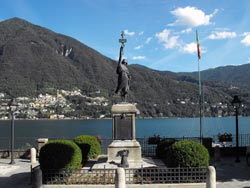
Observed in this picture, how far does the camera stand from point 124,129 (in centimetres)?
1795

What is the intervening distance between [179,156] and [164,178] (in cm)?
103

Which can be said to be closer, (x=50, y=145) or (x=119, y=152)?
(x=50, y=145)

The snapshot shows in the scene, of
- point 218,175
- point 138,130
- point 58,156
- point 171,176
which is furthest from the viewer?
point 138,130

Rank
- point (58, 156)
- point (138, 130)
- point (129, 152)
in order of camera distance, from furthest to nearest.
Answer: point (138, 130)
point (129, 152)
point (58, 156)

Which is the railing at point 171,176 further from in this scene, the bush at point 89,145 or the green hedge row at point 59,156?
the bush at point 89,145

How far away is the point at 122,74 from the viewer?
61.3 ft

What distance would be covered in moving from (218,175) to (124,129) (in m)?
4.86

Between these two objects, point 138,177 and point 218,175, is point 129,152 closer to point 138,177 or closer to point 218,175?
point 138,177

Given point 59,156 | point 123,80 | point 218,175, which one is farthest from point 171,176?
point 123,80

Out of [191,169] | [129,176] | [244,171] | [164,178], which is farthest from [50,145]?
[244,171]

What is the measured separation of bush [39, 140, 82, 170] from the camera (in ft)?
47.3

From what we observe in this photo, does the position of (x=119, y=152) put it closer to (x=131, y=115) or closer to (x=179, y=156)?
(x=131, y=115)

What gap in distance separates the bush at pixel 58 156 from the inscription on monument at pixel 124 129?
3342 millimetres

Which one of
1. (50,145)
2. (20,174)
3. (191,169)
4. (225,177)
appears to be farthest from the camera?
(20,174)
